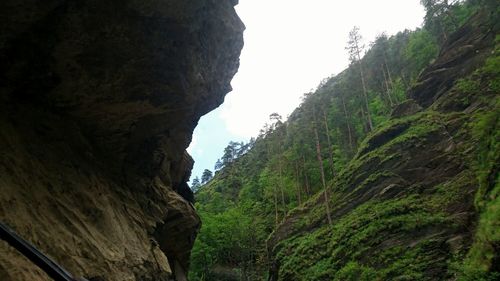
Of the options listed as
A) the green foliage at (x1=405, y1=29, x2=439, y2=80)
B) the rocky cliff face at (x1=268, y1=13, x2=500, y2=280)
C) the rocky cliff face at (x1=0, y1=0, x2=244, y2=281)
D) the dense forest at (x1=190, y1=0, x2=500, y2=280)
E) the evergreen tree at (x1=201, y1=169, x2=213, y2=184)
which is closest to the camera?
the rocky cliff face at (x1=0, y1=0, x2=244, y2=281)

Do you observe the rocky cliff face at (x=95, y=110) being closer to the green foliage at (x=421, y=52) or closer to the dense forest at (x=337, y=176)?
the dense forest at (x=337, y=176)

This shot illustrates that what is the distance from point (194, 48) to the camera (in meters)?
12.5

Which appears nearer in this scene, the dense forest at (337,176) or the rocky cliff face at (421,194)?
the rocky cliff face at (421,194)

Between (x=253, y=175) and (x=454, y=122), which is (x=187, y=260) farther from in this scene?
(x=253, y=175)

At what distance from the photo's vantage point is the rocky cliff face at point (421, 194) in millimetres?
19891

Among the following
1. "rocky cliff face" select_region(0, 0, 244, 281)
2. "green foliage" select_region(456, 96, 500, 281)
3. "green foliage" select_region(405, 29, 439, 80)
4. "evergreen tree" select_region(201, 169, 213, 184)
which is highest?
"evergreen tree" select_region(201, 169, 213, 184)

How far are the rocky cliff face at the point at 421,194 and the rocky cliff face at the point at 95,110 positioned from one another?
1269 cm

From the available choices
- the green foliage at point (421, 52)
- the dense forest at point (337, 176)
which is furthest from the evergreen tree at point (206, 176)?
the green foliage at point (421, 52)

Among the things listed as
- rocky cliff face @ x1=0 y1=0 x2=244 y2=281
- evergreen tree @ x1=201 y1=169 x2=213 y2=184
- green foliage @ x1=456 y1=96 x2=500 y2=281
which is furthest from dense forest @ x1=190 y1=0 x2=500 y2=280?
evergreen tree @ x1=201 y1=169 x2=213 y2=184

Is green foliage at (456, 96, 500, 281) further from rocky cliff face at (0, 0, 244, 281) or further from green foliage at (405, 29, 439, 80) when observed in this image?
green foliage at (405, 29, 439, 80)

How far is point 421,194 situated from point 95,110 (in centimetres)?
2047

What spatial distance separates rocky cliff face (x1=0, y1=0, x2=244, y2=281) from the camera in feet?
30.1

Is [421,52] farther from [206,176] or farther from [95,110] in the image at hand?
[206,176]

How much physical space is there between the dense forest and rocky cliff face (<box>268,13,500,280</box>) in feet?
0.45
